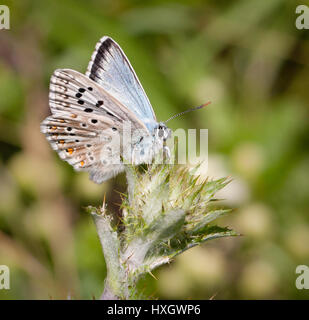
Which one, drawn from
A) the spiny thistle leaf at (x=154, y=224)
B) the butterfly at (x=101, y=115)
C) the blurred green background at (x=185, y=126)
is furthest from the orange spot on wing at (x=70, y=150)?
the spiny thistle leaf at (x=154, y=224)

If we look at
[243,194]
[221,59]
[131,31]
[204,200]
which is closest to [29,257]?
[243,194]

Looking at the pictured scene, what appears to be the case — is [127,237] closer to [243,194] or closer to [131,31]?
[243,194]

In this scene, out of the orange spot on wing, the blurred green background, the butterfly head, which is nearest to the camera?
the butterfly head

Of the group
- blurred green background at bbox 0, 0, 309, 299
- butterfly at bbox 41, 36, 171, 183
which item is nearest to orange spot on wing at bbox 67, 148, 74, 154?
butterfly at bbox 41, 36, 171, 183

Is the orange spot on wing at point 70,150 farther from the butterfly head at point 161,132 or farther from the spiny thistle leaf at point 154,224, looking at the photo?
the spiny thistle leaf at point 154,224

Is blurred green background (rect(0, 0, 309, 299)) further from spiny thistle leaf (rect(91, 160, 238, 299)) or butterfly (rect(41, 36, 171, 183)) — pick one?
spiny thistle leaf (rect(91, 160, 238, 299))

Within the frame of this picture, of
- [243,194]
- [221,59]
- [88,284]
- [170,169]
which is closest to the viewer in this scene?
[170,169]
